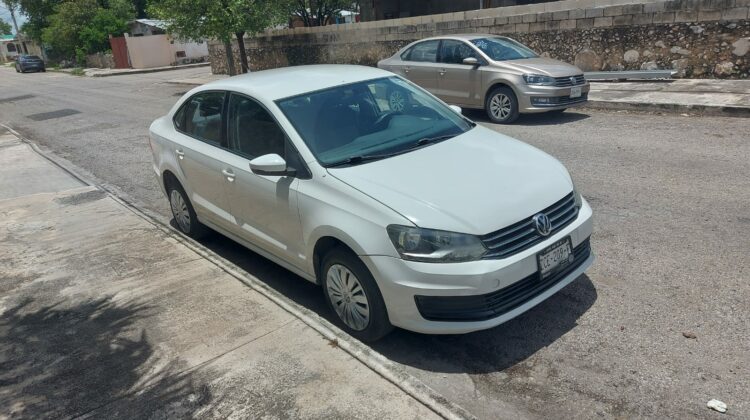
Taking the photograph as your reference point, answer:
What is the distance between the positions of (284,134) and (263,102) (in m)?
0.42

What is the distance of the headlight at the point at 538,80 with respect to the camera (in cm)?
1027

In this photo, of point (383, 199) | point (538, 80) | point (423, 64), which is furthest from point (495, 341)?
point (423, 64)

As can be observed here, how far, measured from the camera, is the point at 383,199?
3598 mm

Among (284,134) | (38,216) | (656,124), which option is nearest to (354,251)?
(284,134)

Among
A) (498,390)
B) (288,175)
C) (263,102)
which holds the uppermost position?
(263,102)

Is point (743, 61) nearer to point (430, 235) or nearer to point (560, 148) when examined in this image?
point (560, 148)

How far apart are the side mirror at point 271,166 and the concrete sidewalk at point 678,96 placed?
8841 mm

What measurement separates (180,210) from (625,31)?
12.0 metres

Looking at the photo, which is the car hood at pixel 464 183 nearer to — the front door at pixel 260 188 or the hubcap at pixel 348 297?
the front door at pixel 260 188

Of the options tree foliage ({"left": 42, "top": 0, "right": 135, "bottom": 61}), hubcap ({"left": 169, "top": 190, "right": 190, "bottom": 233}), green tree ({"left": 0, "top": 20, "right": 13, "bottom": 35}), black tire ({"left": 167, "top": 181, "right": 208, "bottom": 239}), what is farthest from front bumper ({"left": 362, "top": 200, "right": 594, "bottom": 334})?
green tree ({"left": 0, "top": 20, "right": 13, "bottom": 35})

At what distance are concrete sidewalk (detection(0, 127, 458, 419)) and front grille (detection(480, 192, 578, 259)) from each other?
0.97 m

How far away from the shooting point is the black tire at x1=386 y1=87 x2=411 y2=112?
4.89 metres

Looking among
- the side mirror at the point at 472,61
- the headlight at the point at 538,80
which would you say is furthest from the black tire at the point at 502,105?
the side mirror at the point at 472,61

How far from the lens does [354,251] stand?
3668mm
